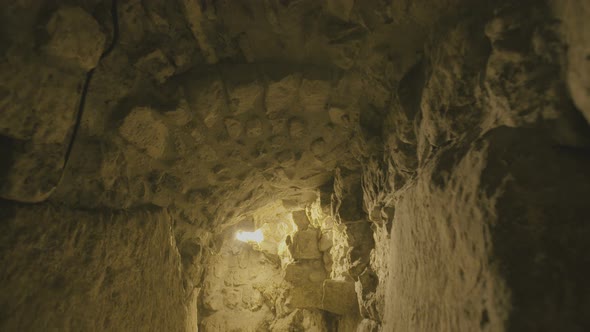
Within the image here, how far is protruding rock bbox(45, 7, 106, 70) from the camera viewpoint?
30.9 inches

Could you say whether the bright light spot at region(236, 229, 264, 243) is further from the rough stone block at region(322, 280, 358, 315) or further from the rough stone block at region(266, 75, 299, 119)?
the rough stone block at region(266, 75, 299, 119)

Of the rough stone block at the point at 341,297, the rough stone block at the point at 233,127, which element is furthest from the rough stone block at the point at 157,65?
the rough stone block at the point at 341,297

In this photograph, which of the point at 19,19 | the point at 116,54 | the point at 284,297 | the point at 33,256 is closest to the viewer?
the point at 19,19

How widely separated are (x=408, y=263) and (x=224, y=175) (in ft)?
3.07

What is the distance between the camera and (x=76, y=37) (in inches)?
32.2

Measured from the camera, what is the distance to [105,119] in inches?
41.4

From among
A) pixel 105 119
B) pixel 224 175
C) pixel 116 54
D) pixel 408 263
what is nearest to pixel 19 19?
pixel 116 54

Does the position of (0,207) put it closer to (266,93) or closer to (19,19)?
(19,19)

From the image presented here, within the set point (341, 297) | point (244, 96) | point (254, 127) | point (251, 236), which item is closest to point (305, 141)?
point (254, 127)

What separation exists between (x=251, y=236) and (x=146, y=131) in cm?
281

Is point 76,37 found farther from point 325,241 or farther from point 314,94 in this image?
point 325,241

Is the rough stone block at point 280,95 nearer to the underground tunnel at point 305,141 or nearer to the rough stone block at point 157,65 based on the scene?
the underground tunnel at point 305,141

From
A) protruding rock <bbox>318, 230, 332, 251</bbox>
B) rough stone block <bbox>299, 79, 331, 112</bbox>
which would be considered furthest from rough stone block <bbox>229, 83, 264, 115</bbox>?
protruding rock <bbox>318, 230, 332, 251</bbox>

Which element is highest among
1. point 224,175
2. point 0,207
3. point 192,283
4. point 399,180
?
point 224,175
